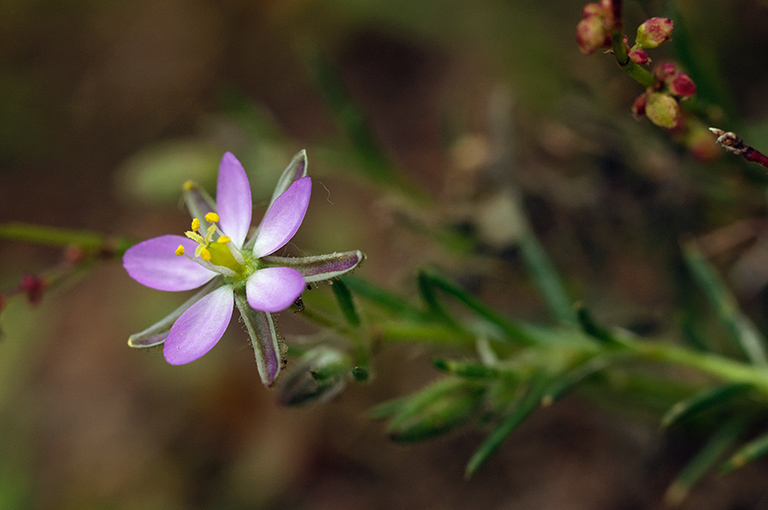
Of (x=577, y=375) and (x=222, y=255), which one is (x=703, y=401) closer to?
(x=577, y=375)

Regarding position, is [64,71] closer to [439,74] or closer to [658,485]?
[439,74]

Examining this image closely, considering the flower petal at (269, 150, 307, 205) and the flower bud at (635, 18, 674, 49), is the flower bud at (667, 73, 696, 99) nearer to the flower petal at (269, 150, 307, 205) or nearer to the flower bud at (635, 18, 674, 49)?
the flower bud at (635, 18, 674, 49)

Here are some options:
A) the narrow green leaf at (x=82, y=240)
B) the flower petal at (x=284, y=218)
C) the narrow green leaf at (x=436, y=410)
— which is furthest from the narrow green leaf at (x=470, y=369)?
the narrow green leaf at (x=82, y=240)

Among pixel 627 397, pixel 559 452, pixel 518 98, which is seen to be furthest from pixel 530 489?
pixel 518 98

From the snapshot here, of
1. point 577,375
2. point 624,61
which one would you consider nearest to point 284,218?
point 624,61

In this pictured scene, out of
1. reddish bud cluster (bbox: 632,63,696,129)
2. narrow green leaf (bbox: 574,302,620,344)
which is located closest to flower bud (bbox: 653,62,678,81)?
reddish bud cluster (bbox: 632,63,696,129)
